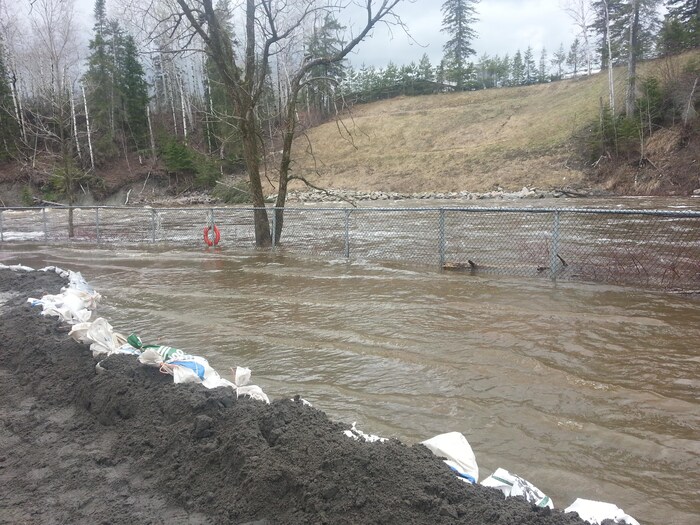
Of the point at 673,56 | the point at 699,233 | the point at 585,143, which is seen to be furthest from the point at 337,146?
Answer: the point at 699,233

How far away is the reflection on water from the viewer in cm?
337

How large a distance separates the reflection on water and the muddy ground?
3.18 ft

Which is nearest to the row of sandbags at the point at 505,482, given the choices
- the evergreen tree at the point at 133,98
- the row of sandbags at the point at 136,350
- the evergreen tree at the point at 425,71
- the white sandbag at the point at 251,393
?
the white sandbag at the point at 251,393

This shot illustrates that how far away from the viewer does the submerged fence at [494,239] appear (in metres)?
8.68

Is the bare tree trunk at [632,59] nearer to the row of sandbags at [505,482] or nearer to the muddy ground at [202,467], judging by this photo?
the row of sandbags at [505,482]

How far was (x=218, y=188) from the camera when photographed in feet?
147

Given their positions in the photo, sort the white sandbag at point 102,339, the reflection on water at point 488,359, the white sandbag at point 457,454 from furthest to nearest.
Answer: the white sandbag at point 102,339 < the reflection on water at point 488,359 < the white sandbag at point 457,454

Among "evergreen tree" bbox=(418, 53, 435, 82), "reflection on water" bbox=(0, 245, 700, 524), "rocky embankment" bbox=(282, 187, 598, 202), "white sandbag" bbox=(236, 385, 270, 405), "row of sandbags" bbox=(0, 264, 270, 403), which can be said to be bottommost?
"reflection on water" bbox=(0, 245, 700, 524)

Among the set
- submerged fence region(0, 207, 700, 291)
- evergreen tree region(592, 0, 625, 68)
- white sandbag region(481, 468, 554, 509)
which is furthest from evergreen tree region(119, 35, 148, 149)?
white sandbag region(481, 468, 554, 509)

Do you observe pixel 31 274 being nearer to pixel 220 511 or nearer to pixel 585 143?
pixel 220 511

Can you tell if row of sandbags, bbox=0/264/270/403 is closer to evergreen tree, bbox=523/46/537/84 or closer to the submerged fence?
the submerged fence

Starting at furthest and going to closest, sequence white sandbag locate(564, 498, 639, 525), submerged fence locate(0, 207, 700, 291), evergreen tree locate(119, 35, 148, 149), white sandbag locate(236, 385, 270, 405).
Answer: evergreen tree locate(119, 35, 148, 149), submerged fence locate(0, 207, 700, 291), white sandbag locate(236, 385, 270, 405), white sandbag locate(564, 498, 639, 525)

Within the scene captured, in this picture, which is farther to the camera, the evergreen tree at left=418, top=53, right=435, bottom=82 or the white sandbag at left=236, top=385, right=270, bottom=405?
the evergreen tree at left=418, top=53, right=435, bottom=82

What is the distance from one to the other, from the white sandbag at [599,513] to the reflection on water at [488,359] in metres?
0.45
